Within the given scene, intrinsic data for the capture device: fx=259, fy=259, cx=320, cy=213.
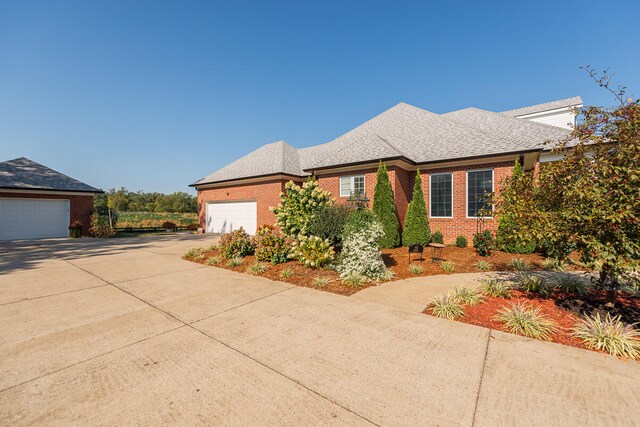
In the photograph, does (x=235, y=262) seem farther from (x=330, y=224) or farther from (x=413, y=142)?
(x=413, y=142)

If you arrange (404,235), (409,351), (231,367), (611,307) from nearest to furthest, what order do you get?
1. (231,367)
2. (409,351)
3. (611,307)
4. (404,235)

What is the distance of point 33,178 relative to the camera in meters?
17.8

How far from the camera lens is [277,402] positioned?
242 centimetres

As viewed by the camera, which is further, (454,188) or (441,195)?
(441,195)

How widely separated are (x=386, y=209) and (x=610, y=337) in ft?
27.3

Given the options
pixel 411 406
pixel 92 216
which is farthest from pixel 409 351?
pixel 92 216

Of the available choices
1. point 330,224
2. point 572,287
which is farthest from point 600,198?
point 330,224

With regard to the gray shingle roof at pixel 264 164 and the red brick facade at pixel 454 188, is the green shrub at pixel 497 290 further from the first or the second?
the gray shingle roof at pixel 264 164

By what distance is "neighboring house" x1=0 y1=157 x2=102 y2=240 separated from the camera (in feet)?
52.1

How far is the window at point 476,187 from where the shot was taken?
11.7 m

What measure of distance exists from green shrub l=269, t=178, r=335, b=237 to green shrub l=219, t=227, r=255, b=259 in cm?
144

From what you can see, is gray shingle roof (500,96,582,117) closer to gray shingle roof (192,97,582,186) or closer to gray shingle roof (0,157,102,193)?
gray shingle roof (192,97,582,186)

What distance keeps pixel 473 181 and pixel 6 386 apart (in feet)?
47.0

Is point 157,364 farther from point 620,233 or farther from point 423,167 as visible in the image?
point 423,167
